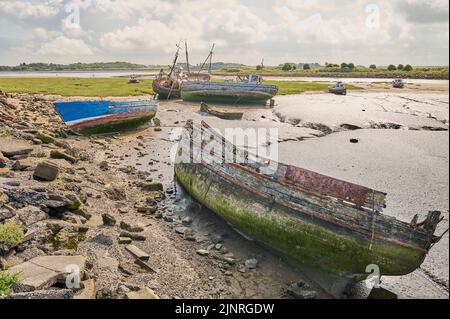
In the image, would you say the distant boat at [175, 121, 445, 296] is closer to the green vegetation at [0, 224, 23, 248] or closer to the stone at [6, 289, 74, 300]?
the stone at [6, 289, 74, 300]

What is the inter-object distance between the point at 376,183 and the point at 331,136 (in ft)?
35.9

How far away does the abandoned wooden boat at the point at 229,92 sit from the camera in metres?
43.0

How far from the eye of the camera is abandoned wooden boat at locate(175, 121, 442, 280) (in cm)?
820

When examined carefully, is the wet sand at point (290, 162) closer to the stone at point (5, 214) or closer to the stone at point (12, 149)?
the stone at point (5, 214)

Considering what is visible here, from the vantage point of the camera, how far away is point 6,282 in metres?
6.17

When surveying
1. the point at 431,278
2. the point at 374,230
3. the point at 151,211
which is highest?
the point at 374,230

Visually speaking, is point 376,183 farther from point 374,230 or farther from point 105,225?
point 105,225

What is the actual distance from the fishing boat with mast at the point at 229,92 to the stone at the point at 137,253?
35469 mm

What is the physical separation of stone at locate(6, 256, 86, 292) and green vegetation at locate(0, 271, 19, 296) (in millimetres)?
95

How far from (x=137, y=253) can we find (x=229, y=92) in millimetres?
35862

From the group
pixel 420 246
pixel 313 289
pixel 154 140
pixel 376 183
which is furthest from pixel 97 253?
pixel 154 140

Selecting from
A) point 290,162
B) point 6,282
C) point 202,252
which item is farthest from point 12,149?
point 290,162
